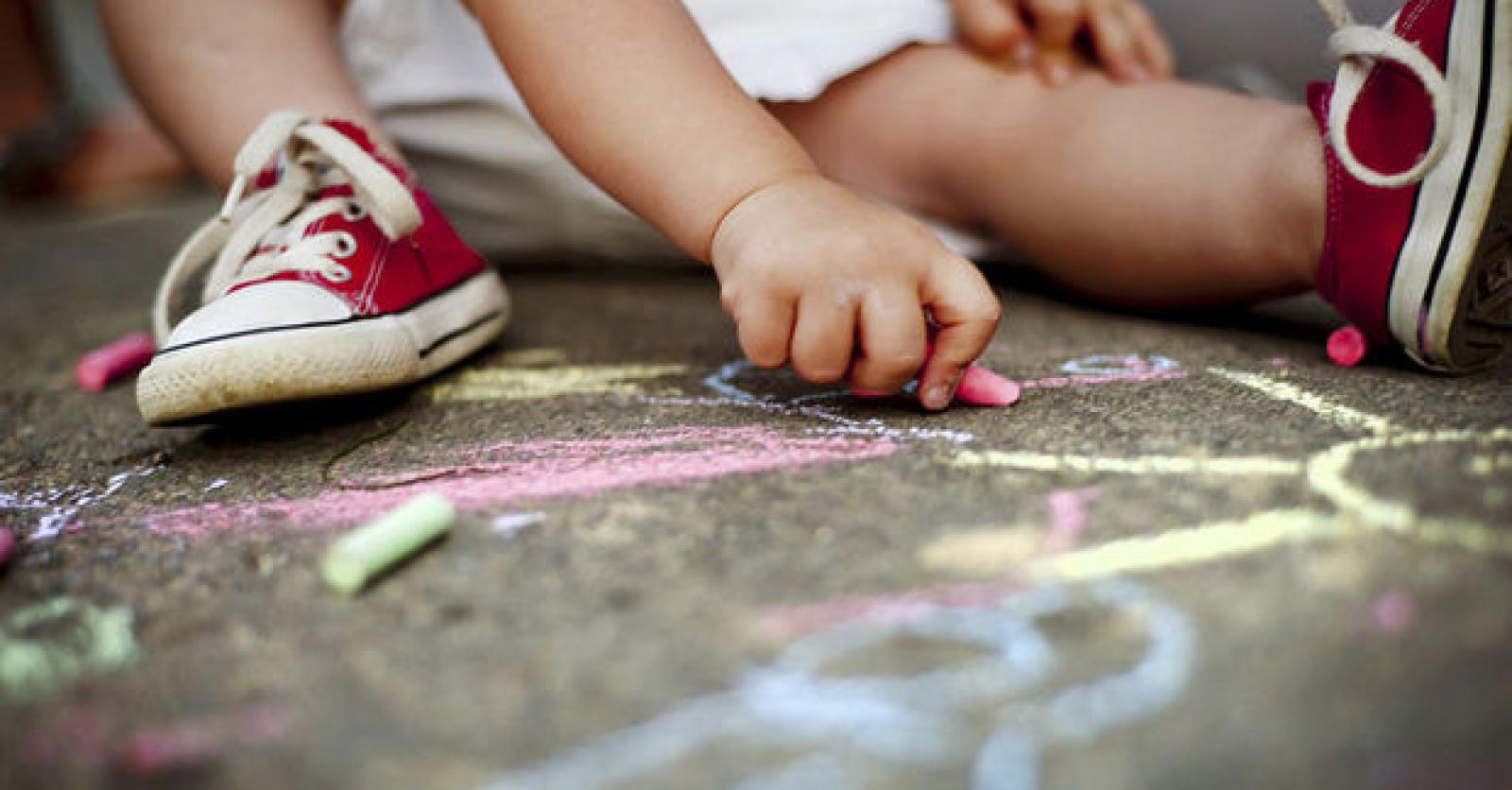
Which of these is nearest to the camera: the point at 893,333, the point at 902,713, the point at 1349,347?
the point at 902,713

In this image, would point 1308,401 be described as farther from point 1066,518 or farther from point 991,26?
point 991,26

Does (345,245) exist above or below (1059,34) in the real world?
below

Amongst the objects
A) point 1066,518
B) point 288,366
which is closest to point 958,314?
point 1066,518

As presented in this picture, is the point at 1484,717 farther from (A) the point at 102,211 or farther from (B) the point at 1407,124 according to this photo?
(A) the point at 102,211

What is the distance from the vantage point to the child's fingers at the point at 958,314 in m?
0.62

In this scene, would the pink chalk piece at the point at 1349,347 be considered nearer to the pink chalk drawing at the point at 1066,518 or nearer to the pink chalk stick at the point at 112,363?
the pink chalk drawing at the point at 1066,518

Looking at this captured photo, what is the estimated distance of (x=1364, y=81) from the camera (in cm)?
67

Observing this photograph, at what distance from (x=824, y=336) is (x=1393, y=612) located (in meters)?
0.30

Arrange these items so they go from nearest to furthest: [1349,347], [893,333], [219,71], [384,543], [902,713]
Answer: [902,713] < [384,543] < [893,333] < [1349,347] < [219,71]

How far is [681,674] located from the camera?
0.40m

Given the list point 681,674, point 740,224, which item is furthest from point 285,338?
point 681,674

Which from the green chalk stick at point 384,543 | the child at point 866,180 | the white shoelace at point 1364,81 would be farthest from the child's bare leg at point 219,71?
the white shoelace at point 1364,81

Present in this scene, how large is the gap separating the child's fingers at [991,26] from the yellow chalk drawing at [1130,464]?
20.2 inches

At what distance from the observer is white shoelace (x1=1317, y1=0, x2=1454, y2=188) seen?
0.61m
